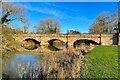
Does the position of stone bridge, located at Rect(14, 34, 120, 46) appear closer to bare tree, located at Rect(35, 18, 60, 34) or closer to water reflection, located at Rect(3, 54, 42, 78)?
A: bare tree, located at Rect(35, 18, 60, 34)

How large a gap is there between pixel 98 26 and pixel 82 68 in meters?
41.4

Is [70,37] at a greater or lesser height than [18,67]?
greater

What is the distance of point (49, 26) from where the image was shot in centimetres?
6075

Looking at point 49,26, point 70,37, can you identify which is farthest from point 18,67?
Answer: point 49,26

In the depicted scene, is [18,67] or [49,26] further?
[49,26]

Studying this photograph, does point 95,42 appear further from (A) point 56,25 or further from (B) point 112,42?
(A) point 56,25

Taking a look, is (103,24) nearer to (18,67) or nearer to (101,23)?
(101,23)

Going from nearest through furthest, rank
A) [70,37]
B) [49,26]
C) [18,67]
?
[18,67] → [70,37] → [49,26]

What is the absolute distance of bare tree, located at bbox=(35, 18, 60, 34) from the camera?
60.2m

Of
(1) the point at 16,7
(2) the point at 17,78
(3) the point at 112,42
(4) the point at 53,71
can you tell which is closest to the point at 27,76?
(2) the point at 17,78

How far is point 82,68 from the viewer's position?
9.57m

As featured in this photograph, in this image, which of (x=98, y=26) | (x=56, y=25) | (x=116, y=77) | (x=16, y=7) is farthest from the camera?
(x=56, y=25)

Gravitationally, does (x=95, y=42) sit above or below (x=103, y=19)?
below

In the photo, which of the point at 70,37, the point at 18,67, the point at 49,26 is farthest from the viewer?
the point at 49,26
